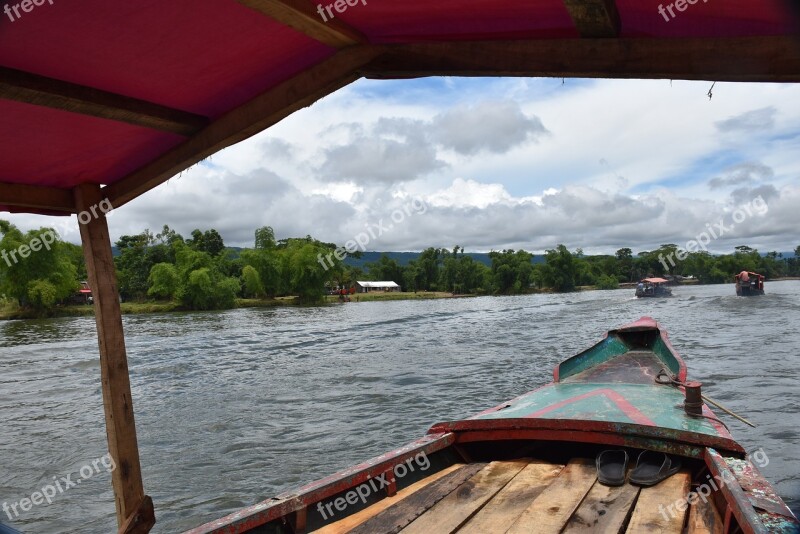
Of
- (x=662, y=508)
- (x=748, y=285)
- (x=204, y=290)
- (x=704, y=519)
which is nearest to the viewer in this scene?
(x=704, y=519)

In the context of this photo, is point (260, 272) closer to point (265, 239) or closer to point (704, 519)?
point (265, 239)

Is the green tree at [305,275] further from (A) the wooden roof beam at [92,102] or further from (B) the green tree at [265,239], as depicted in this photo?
(A) the wooden roof beam at [92,102]

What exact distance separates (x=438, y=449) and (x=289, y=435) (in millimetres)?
7472

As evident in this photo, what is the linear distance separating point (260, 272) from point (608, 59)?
2866 inches

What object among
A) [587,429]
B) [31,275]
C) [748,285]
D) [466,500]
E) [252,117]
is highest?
[31,275]

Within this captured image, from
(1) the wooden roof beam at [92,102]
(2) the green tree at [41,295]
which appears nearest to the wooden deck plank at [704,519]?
(1) the wooden roof beam at [92,102]

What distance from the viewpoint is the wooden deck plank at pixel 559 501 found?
3.22m

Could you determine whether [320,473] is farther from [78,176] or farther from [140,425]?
[78,176]

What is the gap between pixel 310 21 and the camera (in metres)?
2.50

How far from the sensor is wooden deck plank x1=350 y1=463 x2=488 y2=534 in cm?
330

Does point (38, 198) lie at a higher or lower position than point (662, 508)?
higher

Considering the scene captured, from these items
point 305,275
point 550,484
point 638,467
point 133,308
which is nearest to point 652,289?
point 305,275

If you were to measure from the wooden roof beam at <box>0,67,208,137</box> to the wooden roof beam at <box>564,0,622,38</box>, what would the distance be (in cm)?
247

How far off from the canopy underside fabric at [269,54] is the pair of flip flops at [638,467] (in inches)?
110
